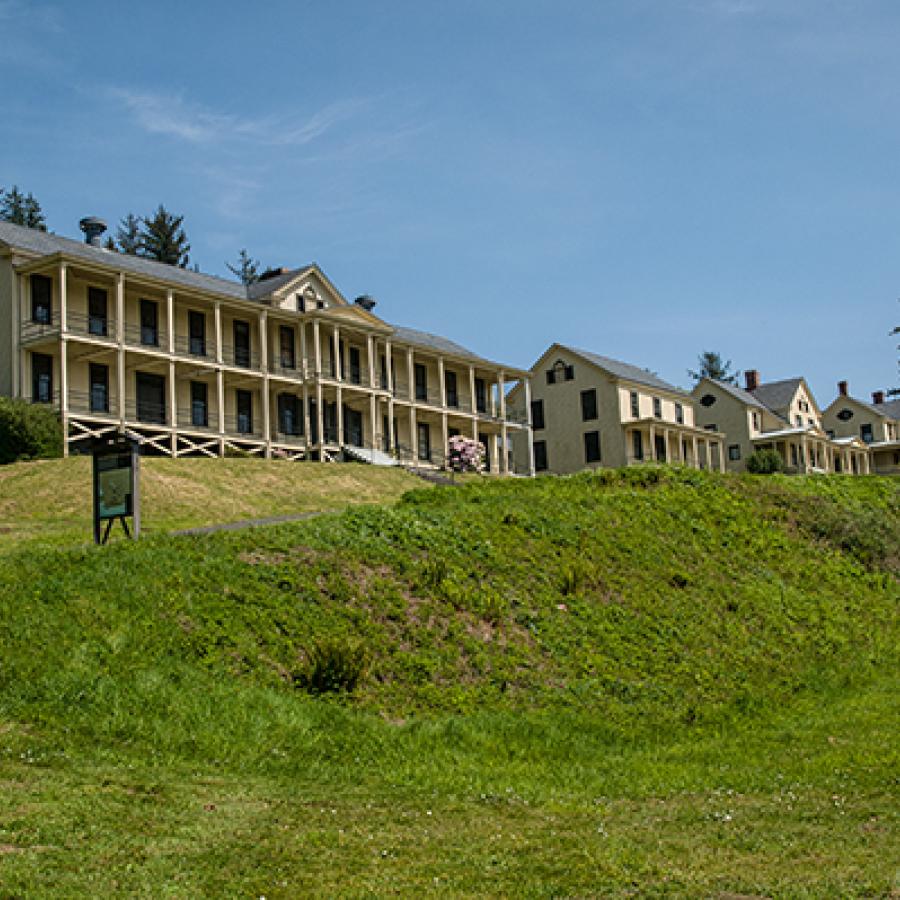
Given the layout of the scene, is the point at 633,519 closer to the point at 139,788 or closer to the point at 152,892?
the point at 139,788

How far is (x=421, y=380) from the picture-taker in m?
50.6

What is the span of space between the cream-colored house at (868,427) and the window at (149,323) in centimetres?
5720

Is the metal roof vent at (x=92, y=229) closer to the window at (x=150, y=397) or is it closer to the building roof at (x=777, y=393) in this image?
the window at (x=150, y=397)

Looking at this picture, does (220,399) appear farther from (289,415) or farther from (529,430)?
(529,430)

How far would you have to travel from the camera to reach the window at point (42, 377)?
1378 inches

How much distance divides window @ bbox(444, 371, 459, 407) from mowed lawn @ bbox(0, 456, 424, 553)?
17517 millimetres

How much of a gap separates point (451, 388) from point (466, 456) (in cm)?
910

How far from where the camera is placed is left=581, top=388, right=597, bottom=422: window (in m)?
56.2

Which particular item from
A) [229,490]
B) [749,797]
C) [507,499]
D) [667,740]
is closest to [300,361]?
[229,490]

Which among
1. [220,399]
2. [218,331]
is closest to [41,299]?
[218,331]

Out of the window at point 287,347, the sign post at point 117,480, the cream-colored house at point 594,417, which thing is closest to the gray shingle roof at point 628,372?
the cream-colored house at point 594,417

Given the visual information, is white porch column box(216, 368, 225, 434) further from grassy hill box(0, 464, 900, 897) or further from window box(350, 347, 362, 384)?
grassy hill box(0, 464, 900, 897)

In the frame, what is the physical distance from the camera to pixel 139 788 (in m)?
7.59

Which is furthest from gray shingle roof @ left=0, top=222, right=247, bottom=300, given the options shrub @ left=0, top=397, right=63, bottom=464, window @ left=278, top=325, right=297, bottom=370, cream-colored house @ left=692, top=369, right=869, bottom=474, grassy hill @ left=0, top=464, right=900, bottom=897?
cream-colored house @ left=692, top=369, right=869, bottom=474
